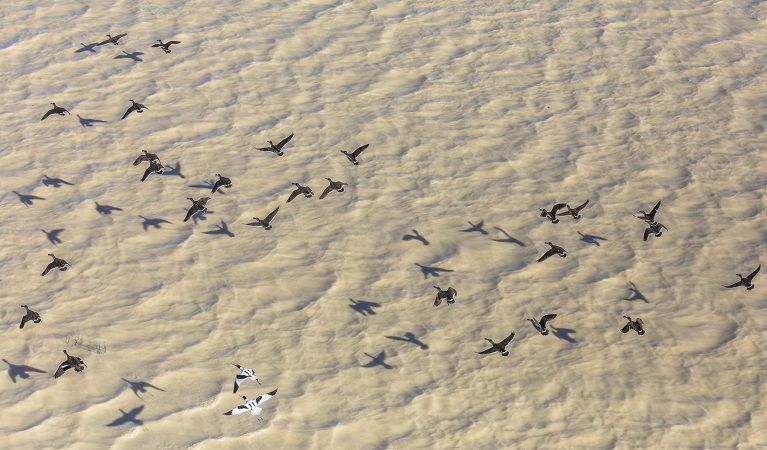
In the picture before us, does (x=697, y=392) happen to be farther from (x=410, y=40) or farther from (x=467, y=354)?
(x=410, y=40)

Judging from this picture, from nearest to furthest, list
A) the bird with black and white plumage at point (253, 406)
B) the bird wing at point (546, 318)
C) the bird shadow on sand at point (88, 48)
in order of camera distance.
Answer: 1. the bird with black and white plumage at point (253, 406)
2. the bird wing at point (546, 318)
3. the bird shadow on sand at point (88, 48)

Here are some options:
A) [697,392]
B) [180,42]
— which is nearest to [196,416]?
[697,392]

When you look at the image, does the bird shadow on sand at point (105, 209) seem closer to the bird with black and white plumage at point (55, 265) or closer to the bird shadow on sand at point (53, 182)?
the bird shadow on sand at point (53, 182)

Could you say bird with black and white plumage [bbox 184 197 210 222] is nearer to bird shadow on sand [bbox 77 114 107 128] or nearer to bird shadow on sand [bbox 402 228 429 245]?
bird shadow on sand [bbox 402 228 429 245]

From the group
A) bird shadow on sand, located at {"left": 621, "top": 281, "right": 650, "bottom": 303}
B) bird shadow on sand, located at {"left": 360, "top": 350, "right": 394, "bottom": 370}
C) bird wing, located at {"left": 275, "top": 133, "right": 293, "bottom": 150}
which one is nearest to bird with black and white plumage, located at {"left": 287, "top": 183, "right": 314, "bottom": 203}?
bird wing, located at {"left": 275, "top": 133, "right": 293, "bottom": 150}

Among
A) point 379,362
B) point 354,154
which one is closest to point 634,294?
point 379,362

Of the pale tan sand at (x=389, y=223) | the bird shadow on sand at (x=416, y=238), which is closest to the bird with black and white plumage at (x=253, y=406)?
the pale tan sand at (x=389, y=223)

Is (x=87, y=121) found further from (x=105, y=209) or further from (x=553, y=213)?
(x=553, y=213)
